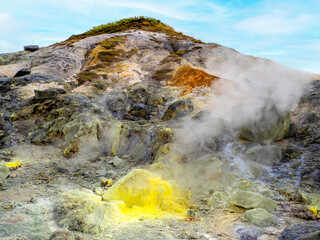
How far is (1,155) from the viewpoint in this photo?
6645mm

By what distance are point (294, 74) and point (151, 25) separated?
684 inches

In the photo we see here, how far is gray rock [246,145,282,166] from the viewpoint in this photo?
20.2 ft

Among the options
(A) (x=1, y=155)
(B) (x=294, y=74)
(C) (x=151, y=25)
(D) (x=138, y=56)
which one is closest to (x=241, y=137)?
(B) (x=294, y=74)

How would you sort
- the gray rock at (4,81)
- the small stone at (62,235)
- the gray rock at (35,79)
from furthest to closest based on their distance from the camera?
1. the gray rock at (35,79)
2. the gray rock at (4,81)
3. the small stone at (62,235)

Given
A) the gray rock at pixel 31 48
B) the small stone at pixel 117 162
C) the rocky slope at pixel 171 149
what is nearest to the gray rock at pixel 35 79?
the rocky slope at pixel 171 149

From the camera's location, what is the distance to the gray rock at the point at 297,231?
3486mm

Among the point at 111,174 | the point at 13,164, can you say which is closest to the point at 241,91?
the point at 111,174

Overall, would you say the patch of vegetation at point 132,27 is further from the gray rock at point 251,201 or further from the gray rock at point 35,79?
the gray rock at point 251,201

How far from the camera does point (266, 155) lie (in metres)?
6.21

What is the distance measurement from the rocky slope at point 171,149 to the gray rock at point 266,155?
25mm

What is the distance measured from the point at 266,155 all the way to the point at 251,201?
2.07m

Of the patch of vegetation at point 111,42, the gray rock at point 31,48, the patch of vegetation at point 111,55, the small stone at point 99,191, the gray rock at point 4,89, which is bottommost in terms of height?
the small stone at point 99,191

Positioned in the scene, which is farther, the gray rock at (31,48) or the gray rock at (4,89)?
the gray rock at (31,48)

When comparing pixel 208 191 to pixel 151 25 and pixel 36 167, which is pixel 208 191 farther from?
pixel 151 25
